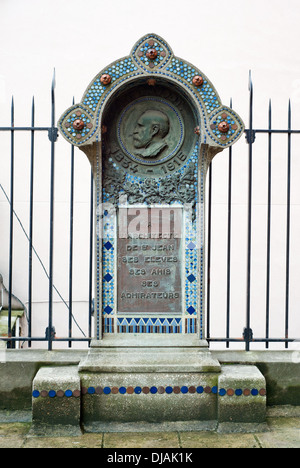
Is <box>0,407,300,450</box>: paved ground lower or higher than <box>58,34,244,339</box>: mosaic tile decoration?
lower

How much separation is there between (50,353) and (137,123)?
7.70ft

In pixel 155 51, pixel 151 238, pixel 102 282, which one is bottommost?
pixel 102 282

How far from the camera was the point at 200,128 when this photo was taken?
4738mm

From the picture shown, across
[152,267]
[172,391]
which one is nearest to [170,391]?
[172,391]

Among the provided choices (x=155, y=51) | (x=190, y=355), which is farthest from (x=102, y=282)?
(x=155, y=51)

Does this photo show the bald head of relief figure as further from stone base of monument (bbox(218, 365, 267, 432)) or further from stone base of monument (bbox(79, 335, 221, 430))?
stone base of monument (bbox(218, 365, 267, 432))

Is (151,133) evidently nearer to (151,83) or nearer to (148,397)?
(151,83)

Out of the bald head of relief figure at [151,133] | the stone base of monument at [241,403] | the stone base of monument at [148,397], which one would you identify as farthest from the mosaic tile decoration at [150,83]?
the stone base of monument at [241,403]

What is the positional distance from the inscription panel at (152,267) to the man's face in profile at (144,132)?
639 millimetres

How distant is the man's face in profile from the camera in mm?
4867

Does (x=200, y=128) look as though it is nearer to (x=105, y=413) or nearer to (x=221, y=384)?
(x=221, y=384)

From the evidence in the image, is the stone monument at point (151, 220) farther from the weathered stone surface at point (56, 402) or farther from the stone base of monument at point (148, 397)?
the weathered stone surface at point (56, 402)

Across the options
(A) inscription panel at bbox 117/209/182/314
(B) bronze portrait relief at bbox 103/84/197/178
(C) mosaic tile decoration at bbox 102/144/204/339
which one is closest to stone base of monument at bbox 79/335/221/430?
(C) mosaic tile decoration at bbox 102/144/204/339

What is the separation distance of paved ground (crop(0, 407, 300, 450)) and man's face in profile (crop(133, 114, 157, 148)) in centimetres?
260
